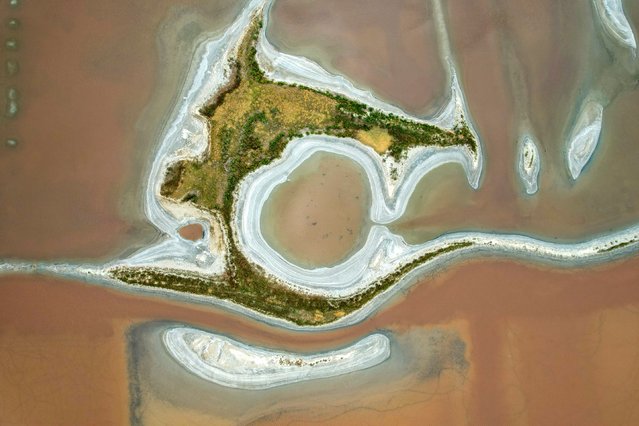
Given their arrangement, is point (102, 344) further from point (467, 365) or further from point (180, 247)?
point (467, 365)

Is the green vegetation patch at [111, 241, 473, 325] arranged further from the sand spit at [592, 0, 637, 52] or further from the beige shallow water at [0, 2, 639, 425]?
the sand spit at [592, 0, 637, 52]

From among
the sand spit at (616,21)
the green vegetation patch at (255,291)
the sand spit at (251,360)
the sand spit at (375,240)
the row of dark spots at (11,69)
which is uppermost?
the sand spit at (616,21)

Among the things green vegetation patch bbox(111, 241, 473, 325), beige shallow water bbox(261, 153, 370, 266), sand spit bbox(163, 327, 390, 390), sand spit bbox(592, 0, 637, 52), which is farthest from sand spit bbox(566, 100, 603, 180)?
sand spit bbox(163, 327, 390, 390)

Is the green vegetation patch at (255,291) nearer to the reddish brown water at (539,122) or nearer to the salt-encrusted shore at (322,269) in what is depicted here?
the salt-encrusted shore at (322,269)

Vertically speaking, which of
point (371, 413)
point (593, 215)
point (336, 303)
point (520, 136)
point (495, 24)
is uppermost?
point (495, 24)

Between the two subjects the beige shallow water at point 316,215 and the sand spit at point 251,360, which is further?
the beige shallow water at point 316,215

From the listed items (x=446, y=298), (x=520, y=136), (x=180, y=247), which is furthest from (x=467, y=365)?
(x=180, y=247)

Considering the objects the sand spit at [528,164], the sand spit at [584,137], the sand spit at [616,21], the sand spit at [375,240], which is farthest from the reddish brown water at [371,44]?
the sand spit at [616,21]
